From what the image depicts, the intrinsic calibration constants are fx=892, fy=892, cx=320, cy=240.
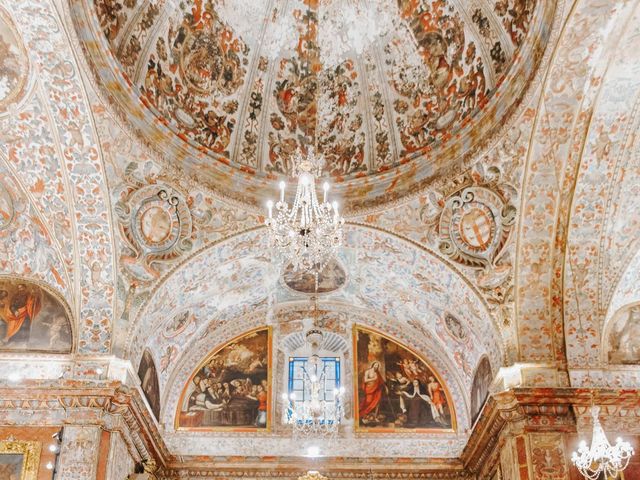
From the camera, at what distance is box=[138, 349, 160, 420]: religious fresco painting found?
52.8 ft

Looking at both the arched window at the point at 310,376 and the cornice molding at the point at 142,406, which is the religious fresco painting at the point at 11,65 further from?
the arched window at the point at 310,376

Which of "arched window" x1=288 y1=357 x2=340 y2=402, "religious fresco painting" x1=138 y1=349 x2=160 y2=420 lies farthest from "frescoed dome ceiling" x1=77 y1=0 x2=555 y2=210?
"arched window" x1=288 y1=357 x2=340 y2=402

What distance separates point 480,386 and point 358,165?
4.69m

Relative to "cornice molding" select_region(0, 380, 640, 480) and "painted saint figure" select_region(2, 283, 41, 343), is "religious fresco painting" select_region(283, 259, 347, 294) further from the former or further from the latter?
"painted saint figure" select_region(2, 283, 41, 343)

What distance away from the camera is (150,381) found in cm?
1666

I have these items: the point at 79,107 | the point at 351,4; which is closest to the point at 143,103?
the point at 79,107

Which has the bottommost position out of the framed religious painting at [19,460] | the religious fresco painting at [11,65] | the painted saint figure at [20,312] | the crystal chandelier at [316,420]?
the framed religious painting at [19,460]

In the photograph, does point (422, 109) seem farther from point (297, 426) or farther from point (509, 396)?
point (297, 426)

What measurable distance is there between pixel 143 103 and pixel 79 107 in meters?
1.35

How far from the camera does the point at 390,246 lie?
15922 millimetres

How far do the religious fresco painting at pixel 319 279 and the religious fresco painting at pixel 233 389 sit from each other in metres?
1.41

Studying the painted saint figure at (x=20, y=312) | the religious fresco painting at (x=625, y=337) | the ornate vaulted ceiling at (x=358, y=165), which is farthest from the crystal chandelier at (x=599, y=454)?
the painted saint figure at (x=20, y=312)

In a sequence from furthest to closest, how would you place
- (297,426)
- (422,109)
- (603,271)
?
(297,426) < (422,109) < (603,271)

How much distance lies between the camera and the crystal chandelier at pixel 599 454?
40.2 ft
